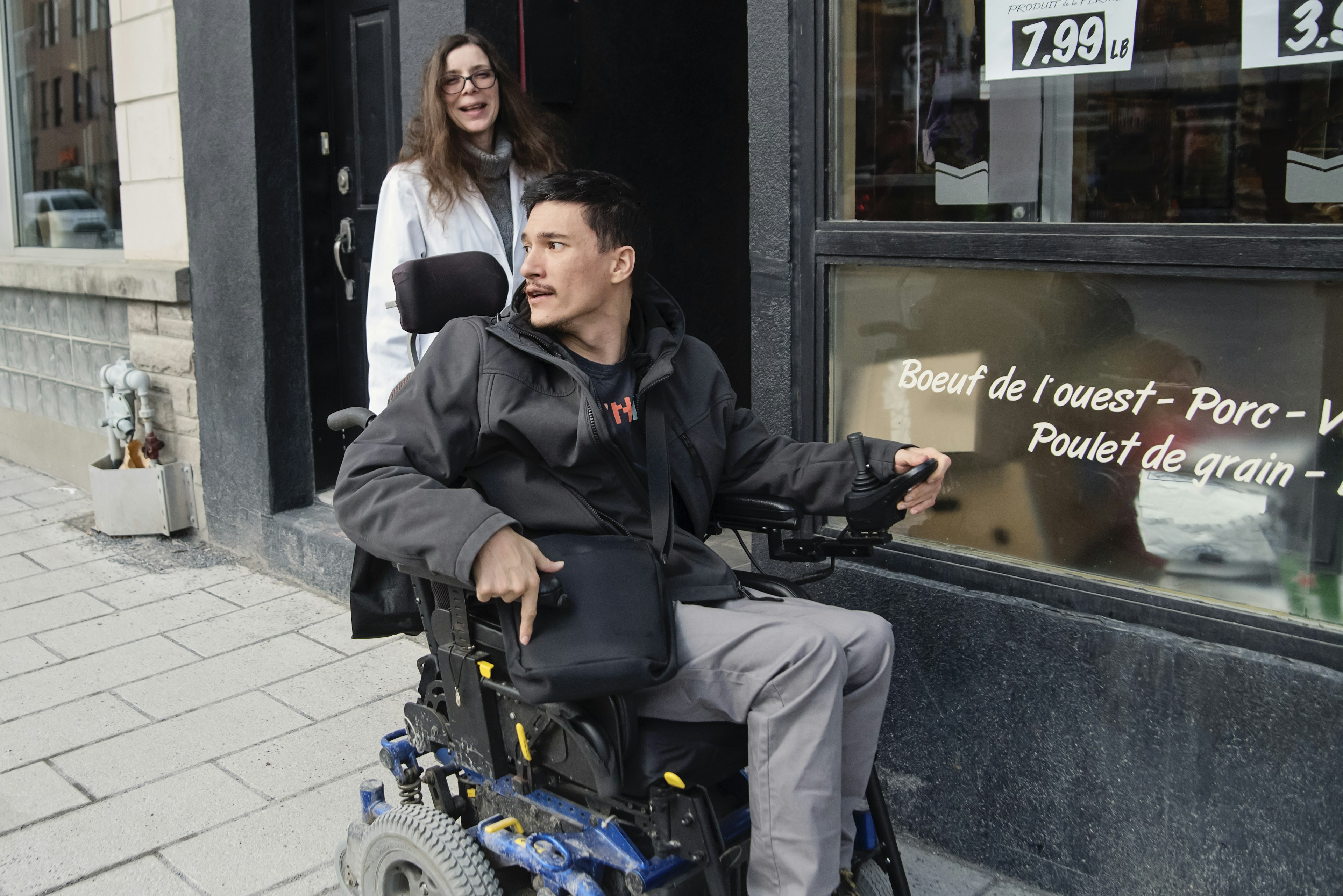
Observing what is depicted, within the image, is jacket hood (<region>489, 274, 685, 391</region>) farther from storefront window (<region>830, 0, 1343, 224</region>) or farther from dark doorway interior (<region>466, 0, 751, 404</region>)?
dark doorway interior (<region>466, 0, 751, 404</region>)

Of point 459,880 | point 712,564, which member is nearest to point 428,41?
point 712,564

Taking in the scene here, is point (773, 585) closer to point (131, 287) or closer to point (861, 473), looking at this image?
point (861, 473)

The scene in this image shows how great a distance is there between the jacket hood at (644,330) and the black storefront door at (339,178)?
8.83 ft

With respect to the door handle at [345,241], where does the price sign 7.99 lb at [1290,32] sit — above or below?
above

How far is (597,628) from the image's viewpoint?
216 centimetres

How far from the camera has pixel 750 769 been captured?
2191 millimetres

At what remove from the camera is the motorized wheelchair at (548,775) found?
86.7 inches

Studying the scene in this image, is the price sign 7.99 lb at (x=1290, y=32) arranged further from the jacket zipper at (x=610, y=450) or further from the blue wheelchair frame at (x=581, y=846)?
the blue wheelchair frame at (x=581, y=846)

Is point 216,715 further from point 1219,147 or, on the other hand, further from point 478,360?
point 1219,147

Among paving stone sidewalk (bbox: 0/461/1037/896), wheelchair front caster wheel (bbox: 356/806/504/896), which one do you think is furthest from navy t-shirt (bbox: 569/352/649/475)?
paving stone sidewalk (bbox: 0/461/1037/896)

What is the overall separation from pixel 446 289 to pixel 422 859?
118 centimetres

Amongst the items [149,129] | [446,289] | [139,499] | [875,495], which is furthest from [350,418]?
[149,129]

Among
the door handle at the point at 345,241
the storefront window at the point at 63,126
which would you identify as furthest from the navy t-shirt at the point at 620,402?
the storefront window at the point at 63,126

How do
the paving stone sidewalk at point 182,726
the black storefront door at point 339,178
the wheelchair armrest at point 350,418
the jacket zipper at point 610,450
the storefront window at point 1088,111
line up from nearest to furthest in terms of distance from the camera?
1. the jacket zipper at point 610,450
2. the storefront window at point 1088,111
3. the wheelchair armrest at point 350,418
4. the paving stone sidewalk at point 182,726
5. the black storefront door at point 339,178
